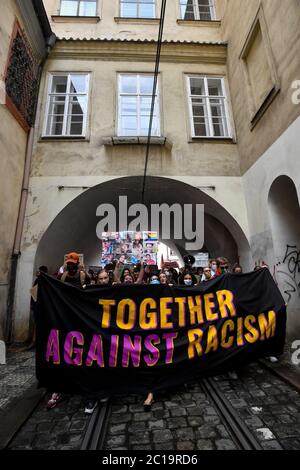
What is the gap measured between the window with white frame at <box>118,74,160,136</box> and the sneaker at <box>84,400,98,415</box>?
7.27m

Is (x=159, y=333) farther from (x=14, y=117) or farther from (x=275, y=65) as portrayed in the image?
(x=14, y=117)

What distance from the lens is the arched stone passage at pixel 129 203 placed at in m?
7.78

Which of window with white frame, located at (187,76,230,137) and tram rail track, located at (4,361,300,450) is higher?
window with white frame, located at (187,76,230,137)

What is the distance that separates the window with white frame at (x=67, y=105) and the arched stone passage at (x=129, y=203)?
2.15 metres

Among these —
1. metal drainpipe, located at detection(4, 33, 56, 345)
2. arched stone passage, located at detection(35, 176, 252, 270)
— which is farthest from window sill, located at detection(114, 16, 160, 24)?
arched stone passage, located at detection(35, 176, 252, 270)

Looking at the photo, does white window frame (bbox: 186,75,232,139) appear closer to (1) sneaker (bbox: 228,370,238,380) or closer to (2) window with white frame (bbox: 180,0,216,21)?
(2) window with white frame (bbox: 180,0,216,21)

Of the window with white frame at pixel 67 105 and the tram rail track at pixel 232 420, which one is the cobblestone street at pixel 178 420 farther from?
the window with white frame at pixel 67 105

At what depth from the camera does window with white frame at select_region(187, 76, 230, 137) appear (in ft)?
28.4

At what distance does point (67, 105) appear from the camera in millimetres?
8523

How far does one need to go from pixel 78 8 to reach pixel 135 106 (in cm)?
532

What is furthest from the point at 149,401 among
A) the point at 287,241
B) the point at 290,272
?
the point at 287,241

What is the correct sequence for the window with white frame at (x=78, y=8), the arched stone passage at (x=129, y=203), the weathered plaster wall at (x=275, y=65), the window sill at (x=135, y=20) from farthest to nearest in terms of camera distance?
the window with white frame at (x=78, y=8) < the window sill at (x=135, y=20) < the arched stone passage at (x=129, y=203) < the weathered plaster wall at (x=275, y=65)

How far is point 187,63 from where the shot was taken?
9.09m

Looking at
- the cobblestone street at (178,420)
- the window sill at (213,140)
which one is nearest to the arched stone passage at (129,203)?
the window sill at (213,140)
